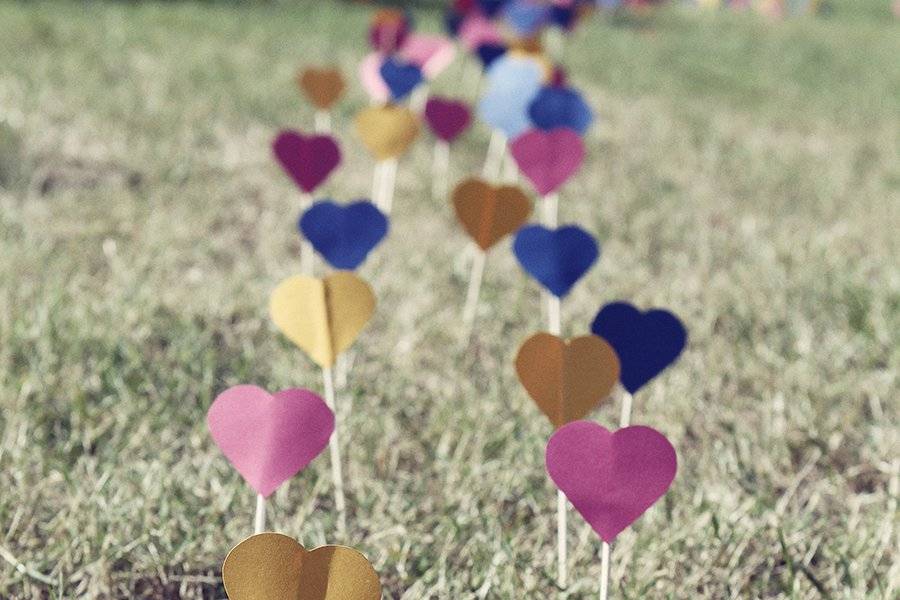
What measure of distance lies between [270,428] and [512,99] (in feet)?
4.02

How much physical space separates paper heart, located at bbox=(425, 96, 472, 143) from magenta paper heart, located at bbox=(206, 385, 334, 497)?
123cm

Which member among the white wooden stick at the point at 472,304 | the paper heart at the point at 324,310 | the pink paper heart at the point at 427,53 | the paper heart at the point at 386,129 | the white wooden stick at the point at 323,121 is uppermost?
the paper heart at the point at 324,310

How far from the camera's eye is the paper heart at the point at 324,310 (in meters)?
1.23

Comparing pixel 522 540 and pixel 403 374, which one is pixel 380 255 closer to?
pixel 403 374

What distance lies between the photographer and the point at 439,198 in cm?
249

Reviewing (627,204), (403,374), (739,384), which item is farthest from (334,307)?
(627,204)

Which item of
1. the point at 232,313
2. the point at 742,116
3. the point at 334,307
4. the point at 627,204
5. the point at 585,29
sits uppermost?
the point at 334,307

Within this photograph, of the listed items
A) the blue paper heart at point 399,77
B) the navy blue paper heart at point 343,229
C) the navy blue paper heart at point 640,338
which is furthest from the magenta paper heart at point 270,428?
the blue paper heart at point 399,77

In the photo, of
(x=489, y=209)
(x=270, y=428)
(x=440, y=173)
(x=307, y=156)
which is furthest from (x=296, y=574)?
(x=440, y=173)

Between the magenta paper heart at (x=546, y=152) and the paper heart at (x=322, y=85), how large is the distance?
557mm

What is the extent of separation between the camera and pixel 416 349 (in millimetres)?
1734

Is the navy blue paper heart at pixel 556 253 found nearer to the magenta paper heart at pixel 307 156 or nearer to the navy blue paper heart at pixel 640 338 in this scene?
the navy blue paper heart at pixel 640 338

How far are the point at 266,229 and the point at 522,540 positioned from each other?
1143 millimetres

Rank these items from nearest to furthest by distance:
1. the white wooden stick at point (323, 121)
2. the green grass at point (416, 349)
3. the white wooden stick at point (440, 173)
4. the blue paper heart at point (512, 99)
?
the green grass at point (416, 349), the blue paper heart at point (512, 99), the white wooden stick at point (440, 173), the white wooden stick at point (323, 121)
